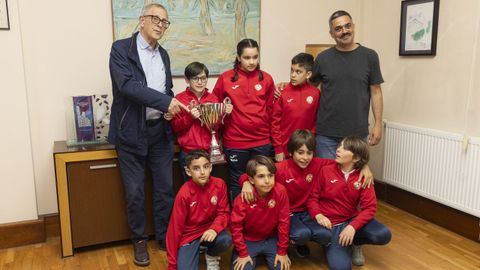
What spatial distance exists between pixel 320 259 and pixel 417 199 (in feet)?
3.95

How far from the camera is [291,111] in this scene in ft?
9.53

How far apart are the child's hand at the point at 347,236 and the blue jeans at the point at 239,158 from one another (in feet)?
2.41

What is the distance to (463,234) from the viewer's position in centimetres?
309

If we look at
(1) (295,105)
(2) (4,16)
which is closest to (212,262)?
(1) (295,105)

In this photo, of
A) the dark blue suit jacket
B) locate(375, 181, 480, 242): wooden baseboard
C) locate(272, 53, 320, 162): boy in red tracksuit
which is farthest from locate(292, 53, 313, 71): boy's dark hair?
locate(375, 181, 480, 242): wooden baseboard

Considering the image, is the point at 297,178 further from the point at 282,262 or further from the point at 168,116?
the point at 168,116

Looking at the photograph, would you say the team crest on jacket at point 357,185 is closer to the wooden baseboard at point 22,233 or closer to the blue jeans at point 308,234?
the blue jeans at point 308,234

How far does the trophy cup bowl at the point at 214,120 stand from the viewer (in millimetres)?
2623

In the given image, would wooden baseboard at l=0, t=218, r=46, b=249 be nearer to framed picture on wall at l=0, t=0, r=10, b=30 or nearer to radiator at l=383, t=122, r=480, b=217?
framed picture on wall at l=0, t=0, r=10, b=30

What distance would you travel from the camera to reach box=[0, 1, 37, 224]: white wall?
2781 mm

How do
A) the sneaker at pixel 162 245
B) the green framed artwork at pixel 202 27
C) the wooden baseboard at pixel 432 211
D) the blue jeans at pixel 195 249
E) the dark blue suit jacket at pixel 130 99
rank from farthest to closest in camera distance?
1. the green framed artwork at pixel 202 27
2. the wooden baseboard at pixel 432 211
3. the sneaker at pixel 162 245
4. the dark blue suit jacket at pixel 130 99
5. the blue jeans at pixel 195 249

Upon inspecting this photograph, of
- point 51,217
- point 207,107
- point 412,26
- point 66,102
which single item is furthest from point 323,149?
point 51,217

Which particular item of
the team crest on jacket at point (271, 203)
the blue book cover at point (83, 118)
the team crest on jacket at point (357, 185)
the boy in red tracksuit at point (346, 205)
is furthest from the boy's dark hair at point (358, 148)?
the blue book cover at point (83, 118)

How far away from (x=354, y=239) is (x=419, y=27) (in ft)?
5.97
